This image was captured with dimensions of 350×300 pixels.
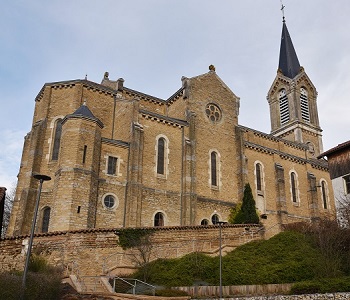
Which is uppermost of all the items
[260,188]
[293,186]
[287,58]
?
[287,58]

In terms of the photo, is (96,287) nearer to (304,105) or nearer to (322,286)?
(322,286)

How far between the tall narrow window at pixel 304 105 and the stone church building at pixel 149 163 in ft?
56.6

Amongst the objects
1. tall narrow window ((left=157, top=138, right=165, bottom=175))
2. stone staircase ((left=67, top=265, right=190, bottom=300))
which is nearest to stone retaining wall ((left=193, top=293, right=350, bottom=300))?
stone staircase ((left=67, top=265, right=190, bottom=300))

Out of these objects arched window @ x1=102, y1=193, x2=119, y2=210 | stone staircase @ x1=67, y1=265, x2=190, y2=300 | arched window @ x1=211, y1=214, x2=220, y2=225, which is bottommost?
stone staircase @ x1=67, y1=265, x2=190, y2=300

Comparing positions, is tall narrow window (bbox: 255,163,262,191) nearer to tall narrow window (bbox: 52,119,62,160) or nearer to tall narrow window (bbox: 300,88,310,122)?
tall narrow window (bbox: 52,119,62,160)

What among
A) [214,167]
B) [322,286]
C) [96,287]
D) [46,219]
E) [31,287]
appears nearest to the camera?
[31,287]

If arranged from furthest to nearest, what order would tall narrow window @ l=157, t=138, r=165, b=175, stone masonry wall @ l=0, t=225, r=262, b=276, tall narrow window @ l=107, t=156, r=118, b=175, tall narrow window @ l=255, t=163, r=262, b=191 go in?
tall narrow window @ l=255, t=163, r=262, b=191
tall narrow window @ l=157, t=138, r=165, b=175
tall narrow window @ l=107, t=156, r=118, b=175
stone masonry wall @ l=0, t=225, r=262, b=276

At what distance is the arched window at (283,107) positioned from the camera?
59.2m

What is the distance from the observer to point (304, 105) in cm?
5912

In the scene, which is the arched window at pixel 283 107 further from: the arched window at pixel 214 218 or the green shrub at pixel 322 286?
the green shrub at pixel 322 286

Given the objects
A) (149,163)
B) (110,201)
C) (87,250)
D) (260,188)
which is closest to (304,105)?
(260,188)

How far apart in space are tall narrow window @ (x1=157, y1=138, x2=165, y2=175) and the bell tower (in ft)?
101

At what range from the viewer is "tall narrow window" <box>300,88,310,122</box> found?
191ft

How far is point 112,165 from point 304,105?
135 feet
